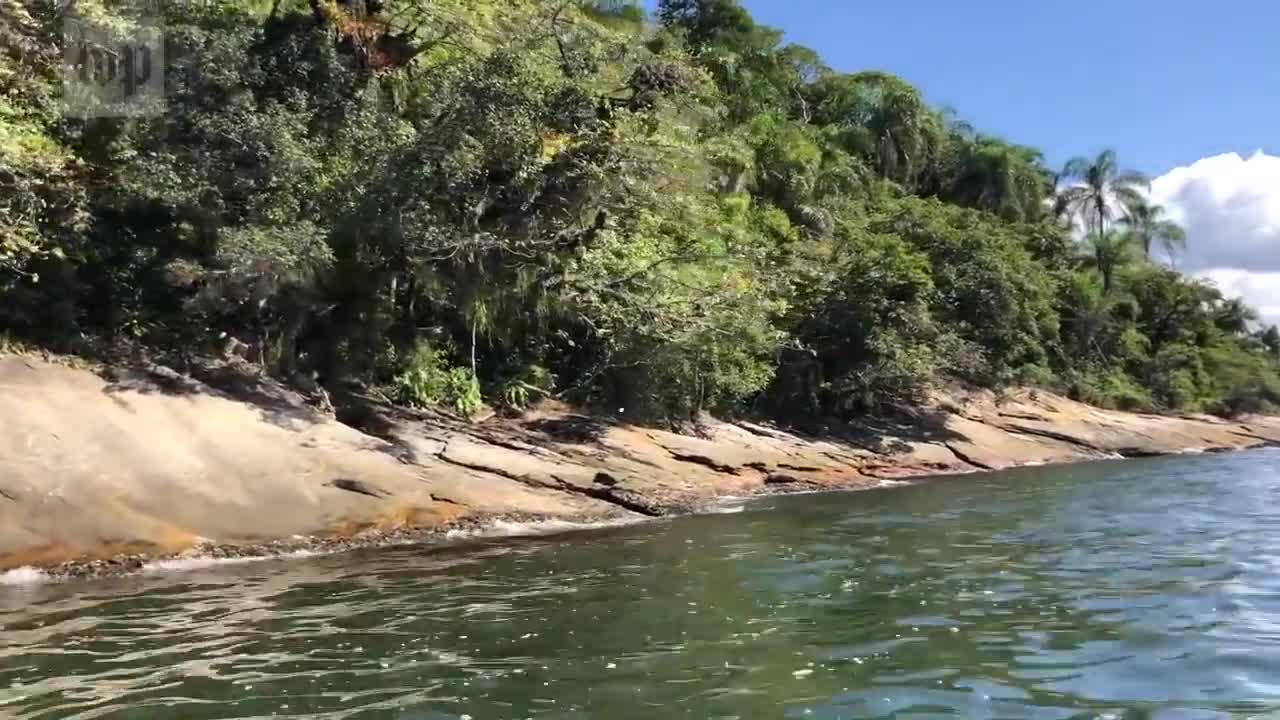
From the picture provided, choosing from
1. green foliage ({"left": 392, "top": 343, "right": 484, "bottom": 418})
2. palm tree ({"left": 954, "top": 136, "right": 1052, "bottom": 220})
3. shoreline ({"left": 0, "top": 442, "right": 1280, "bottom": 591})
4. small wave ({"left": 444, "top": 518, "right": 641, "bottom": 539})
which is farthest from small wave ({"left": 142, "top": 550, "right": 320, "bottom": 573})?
palm tree ({"left": 954, "top": 136, "right": 1052, "bottom": 220})

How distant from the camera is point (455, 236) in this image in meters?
21.8

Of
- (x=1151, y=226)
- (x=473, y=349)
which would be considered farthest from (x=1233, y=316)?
(x=473, y=349)

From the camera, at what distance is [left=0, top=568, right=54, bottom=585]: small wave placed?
1343 centimetres

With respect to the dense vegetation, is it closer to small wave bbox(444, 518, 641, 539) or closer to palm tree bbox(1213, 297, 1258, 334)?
small wave bbox(444, 518, 641, 539)

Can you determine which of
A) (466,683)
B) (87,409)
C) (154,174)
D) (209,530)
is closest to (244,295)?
(154,174)

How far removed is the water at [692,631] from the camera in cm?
751

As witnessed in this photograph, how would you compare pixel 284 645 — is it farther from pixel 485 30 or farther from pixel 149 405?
pixel 485 30

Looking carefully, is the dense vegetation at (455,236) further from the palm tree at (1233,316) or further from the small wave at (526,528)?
the palm tree at (1233,316)

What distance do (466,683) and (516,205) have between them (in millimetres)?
16112

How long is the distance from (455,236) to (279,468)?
6591 millimetres

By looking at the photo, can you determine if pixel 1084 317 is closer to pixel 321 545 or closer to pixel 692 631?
pixel 321 545

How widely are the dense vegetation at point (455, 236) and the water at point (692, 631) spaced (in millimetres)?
7755

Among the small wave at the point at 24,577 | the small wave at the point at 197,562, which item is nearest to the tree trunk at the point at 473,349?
the small wave at the point at 197,562

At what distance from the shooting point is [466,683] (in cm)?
812
